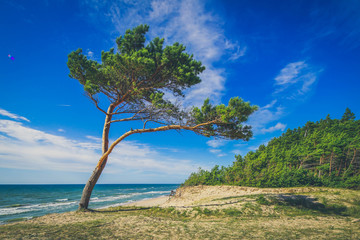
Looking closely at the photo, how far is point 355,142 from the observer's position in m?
19.4

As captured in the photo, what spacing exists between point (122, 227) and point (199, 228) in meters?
2.83

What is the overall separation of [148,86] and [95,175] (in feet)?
20.3

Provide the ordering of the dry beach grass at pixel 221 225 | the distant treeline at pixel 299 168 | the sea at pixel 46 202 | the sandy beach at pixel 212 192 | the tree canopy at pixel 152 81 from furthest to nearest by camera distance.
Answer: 1. the distant treeline at pixel 299 168
2. the sea at pixel 46 202
3. the sandy beach at pixel 212 192
4. the tree canopy at pixel 152 81
5. the dry beach grass at pixel 221 225

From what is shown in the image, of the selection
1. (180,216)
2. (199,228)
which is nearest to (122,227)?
(199,228)

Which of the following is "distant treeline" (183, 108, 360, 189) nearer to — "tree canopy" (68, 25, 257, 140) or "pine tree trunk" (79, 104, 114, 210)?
"tree canopy" (68, 25, 257, 140)

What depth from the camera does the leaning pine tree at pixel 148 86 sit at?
934 cm

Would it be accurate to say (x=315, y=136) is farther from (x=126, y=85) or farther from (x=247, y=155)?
(x=126, y=85)

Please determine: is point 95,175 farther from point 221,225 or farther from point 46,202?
point 46,202

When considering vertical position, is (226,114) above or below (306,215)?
above

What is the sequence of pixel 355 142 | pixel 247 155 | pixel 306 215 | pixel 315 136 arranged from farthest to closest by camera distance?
pixel 315 136, pixel 247 155, pixel 355 142, pixel 306 215

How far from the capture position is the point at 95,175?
33.0 ft

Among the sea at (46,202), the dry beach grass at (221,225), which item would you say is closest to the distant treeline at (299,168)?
the dry beach grass at (221,225)

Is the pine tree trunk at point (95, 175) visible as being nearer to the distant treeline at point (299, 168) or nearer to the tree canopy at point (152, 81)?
the tree canopy at point (152, 81)

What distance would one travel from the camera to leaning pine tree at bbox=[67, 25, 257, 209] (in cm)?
934
